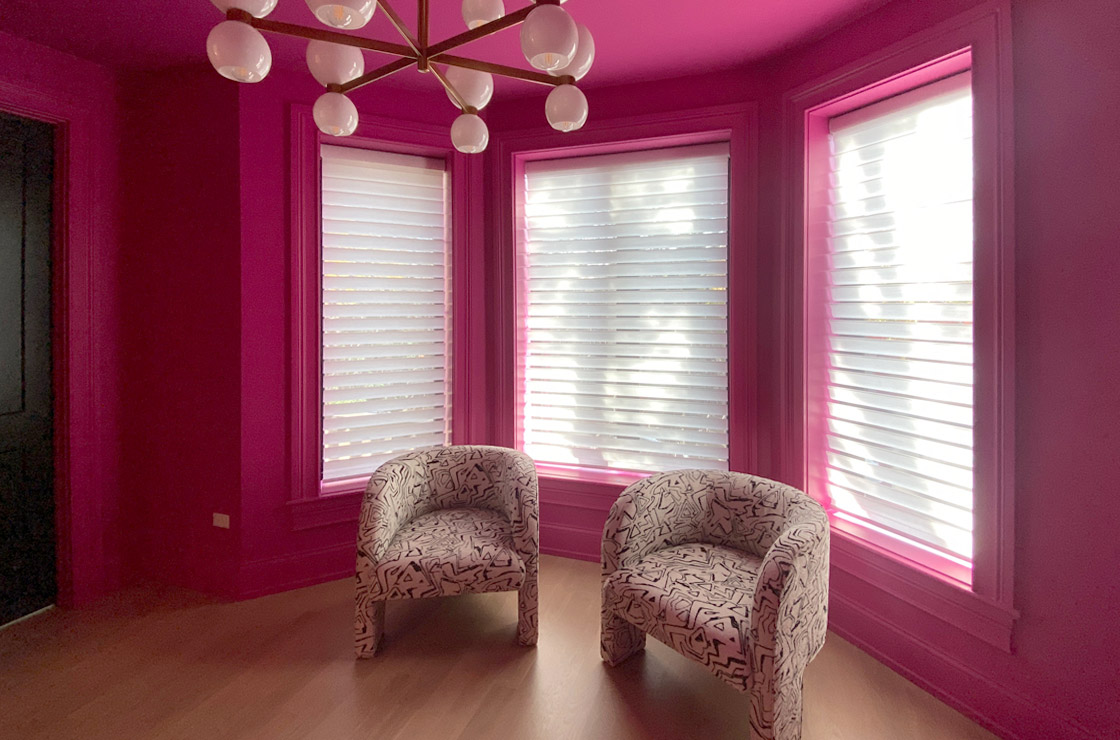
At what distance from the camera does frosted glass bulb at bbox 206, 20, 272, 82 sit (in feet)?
3.99

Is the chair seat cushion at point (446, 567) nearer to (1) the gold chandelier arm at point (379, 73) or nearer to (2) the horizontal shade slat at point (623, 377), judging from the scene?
(2) the horizontal shade slat at point (623, 377)

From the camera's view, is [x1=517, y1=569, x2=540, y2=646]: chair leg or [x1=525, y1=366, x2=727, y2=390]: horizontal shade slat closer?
[x1=517, y1=569, x2=540, y2=646]: chair leg

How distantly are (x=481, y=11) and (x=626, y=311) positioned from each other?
81.5 inches

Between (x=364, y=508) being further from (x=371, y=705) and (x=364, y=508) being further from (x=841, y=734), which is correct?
(x=841, y=734)

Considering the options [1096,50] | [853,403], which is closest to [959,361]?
[853,403]

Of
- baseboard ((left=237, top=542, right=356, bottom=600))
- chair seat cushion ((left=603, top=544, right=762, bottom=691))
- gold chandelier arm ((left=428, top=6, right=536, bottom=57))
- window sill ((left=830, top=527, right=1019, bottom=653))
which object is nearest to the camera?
gold chandelier arm ((left=428, top=6, right=536, bottom=57))

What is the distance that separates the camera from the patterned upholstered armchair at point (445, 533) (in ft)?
7.52

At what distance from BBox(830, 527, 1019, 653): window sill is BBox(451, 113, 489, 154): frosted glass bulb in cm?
230

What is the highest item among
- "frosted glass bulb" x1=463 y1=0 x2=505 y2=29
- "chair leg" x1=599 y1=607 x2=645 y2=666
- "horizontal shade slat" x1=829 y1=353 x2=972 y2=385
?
"frosted glass bulb" x1=463 y1=0 x2=505 y2=29

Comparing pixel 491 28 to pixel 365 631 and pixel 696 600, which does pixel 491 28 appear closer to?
pixel 696 600

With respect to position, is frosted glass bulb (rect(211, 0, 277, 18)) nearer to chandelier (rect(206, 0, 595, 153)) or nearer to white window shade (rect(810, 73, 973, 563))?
chandelier (rect(206, 0, 595, 153))

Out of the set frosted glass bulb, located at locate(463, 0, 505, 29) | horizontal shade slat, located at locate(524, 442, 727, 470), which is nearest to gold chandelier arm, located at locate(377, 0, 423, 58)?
frosted glass bulb, located at locate(463, 0, 505, 29)

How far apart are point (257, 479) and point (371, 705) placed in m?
1.40

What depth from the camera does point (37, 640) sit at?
97.4 inches
